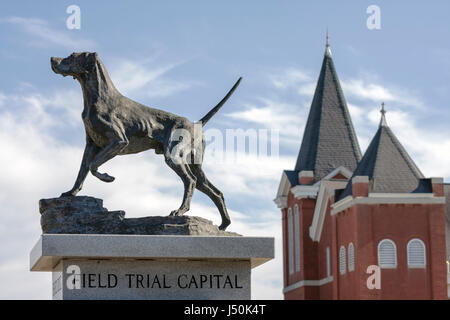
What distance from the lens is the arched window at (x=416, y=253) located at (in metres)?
43.9

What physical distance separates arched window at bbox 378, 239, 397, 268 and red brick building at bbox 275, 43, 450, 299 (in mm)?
46

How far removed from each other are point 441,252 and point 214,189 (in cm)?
3440

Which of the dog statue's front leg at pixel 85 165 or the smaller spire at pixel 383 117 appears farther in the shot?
the smaller spire at pixel 383 117

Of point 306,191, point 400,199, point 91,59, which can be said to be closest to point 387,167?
point 400,199

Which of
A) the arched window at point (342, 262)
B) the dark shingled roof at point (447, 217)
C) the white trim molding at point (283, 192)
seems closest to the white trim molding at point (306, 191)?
the white trim molding at point (283, 192)

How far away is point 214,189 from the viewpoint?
11305 mm

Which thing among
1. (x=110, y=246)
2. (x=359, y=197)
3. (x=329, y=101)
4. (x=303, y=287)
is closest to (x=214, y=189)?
(x=110, y=246)

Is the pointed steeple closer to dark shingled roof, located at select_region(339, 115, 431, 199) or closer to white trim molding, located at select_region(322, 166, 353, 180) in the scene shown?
dark shingled roof, located at select_region(339, 115, 431, 199)

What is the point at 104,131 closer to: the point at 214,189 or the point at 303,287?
the point at 214,189

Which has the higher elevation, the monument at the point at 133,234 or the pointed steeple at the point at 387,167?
the pointed steeple at the point at 387,167

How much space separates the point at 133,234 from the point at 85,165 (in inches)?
43.2

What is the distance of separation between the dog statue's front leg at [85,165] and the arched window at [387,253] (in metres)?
34.2

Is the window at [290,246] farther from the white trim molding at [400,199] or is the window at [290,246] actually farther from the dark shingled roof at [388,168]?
the white trim molding at [400,199]

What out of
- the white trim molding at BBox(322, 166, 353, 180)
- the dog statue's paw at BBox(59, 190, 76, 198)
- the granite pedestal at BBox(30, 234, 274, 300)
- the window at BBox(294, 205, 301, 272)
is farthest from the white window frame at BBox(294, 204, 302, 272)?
the granite pedestal at BBox(30, 234, 274, 300)
